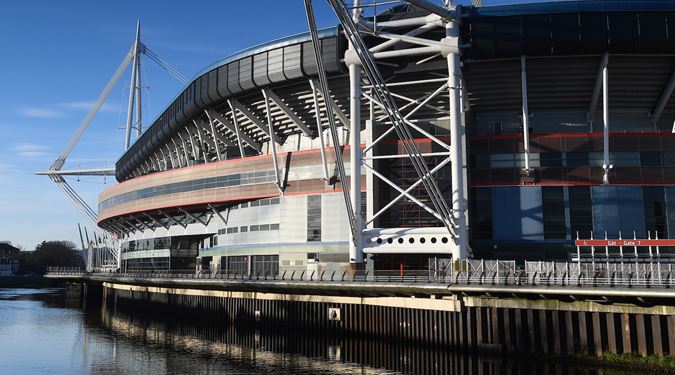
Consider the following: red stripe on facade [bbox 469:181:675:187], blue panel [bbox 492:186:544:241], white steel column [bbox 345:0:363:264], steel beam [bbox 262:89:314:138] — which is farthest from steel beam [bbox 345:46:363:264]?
blue panel [bbox 492:186:544:241]

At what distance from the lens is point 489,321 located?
36.1 m

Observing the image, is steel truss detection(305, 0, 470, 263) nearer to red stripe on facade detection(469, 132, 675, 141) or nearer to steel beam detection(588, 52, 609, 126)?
red stripe on facade detection(469, 132, 675, 141)

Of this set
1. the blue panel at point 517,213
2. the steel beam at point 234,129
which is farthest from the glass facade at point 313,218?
the blue panel at point 517,213

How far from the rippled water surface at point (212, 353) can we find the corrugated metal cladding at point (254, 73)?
23222mm

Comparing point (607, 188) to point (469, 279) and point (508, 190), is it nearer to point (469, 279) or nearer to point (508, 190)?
point (508, 190)

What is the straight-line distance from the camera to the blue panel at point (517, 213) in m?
49.3

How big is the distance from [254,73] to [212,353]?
28207 mm

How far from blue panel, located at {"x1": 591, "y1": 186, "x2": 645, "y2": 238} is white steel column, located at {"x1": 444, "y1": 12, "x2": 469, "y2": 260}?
11958mm

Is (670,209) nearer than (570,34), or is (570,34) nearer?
(570,34)

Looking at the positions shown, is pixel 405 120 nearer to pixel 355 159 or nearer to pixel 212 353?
pixel 355 159

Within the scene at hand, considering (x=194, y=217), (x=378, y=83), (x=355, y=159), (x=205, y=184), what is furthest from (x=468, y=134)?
(x=194, y=217)

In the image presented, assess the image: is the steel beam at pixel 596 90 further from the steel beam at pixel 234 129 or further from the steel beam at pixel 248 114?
the steel beam at pixel 234 129

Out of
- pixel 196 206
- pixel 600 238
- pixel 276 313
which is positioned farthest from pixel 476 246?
pixel 196 206

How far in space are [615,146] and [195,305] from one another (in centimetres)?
4279
